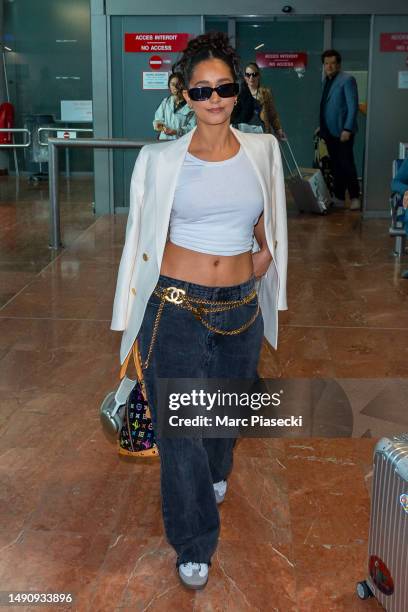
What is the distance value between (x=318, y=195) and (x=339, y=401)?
8.31 metres

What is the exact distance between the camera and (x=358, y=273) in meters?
7.52

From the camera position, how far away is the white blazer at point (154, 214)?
2.65 metres

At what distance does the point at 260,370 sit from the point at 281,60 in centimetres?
758

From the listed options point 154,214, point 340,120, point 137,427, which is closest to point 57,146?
point 340,120

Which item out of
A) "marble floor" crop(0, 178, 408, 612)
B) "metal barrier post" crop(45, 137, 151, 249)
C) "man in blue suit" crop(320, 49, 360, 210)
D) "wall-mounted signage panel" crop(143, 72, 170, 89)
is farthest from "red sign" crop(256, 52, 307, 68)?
"marble floor" crop(0, 178, 408, 612)

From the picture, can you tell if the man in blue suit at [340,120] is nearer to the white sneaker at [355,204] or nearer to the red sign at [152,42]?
the white sneaker at [355,204]

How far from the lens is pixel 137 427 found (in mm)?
2979

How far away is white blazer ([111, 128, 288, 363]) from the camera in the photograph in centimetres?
265

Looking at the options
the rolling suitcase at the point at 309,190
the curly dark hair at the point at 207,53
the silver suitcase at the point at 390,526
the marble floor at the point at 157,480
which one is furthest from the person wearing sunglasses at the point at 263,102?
the silver suitcase at the point at 390,526

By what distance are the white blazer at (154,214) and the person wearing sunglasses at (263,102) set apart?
8.25 meters

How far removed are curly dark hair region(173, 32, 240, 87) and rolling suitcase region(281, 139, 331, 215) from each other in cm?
810

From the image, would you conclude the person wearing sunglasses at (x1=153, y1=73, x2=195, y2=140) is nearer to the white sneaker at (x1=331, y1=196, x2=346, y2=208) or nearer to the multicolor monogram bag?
the white sneaker at (x1=331, y1=196, x2=346, y2=208)

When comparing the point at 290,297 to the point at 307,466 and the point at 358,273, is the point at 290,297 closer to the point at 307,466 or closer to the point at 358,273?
the point at 358,273

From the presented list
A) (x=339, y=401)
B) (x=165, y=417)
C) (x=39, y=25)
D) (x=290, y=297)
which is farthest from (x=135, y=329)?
(x=39, y=25)
